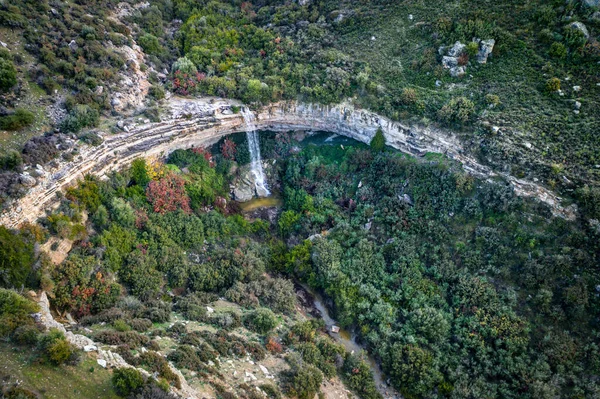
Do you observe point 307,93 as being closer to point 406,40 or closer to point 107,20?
point 406,40

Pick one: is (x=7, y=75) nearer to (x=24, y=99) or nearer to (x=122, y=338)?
(x=24, y=99)

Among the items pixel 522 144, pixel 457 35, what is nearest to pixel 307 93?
pixel 457 35

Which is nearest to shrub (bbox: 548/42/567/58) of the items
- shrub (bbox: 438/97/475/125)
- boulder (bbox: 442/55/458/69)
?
boulder (bbox: 442/55/458/69)

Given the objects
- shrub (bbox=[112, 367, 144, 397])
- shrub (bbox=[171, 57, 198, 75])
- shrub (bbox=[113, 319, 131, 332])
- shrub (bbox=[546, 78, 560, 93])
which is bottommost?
shrub (bbox=[113, 319, 131, 332])

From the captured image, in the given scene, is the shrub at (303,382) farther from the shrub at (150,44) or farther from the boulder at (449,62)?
the shrub at (150,44)

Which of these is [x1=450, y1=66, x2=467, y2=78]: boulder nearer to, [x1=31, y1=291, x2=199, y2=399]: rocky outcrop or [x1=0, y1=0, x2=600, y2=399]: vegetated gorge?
[x1=0, y1=0, x2=600, y2=399]: vegetated gorge

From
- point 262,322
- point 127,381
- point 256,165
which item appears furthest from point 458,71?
point 127,381

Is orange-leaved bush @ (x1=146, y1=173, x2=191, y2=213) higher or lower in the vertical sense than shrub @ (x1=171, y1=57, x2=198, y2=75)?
lower

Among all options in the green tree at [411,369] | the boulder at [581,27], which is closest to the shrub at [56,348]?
the green tree at [411,369]
